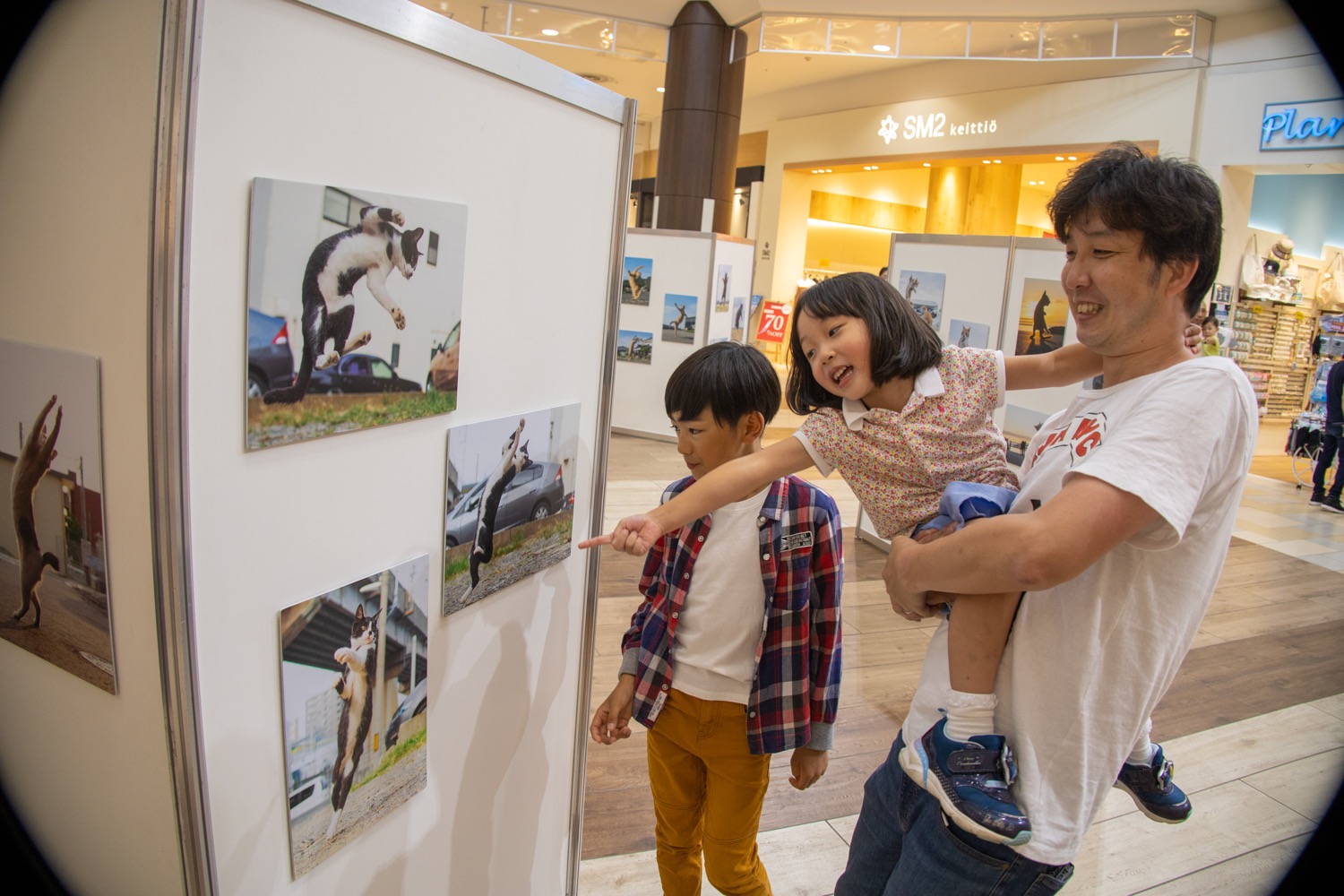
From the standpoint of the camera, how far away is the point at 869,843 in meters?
1.37

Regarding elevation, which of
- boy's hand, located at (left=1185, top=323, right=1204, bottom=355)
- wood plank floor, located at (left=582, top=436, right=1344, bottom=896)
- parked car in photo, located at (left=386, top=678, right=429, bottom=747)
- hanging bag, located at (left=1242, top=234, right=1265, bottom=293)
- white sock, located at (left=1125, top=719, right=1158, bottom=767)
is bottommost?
wood plank floor, located at (left=582, top=436, right=1344, bottom=896)

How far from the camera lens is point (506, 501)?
144cm

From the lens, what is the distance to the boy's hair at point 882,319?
55.9 inches

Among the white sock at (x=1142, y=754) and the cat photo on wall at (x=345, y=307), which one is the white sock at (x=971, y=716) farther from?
the cat photo on wall at (x=345, y=307)

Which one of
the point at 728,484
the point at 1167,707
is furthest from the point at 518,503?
the point at 1167,707

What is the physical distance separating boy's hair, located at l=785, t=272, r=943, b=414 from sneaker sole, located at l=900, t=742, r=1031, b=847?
0.61m

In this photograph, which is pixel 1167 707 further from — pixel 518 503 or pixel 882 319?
pixel 518 503

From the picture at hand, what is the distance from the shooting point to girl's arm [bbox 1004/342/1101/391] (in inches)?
59.4

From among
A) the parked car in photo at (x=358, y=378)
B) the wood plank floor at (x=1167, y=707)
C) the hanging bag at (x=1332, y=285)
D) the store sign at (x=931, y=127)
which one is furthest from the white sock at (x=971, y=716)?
the hanging bag at (x=1332, y=285)

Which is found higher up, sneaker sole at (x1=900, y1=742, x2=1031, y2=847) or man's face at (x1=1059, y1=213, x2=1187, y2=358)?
man's face at (x1=1059, y1=213, x2=1187, y2=358)

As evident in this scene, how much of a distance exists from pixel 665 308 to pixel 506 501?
7474mm

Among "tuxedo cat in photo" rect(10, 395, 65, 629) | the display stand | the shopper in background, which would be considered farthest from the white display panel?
the shopper in background

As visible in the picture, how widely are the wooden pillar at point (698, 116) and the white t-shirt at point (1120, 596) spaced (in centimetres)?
986

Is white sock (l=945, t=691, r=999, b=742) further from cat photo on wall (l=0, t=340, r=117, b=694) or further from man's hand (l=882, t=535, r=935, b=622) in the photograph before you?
cat photo on wall (l=0, t=340, r=117, b=694)
